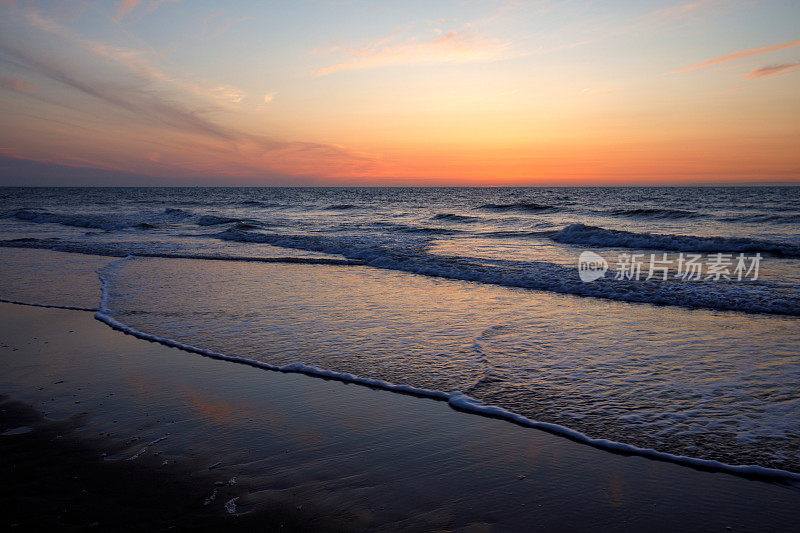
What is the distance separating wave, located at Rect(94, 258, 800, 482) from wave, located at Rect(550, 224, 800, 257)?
16.4m

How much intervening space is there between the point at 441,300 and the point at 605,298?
334cm

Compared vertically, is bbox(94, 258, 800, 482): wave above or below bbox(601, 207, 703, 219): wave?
below

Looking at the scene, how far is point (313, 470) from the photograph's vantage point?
138 inches

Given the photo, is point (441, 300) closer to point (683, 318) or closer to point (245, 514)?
point (683, 318)

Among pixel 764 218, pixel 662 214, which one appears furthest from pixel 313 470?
pixel 662 214

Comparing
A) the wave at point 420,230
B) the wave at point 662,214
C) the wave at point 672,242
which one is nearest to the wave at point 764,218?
the wave at point 662,214

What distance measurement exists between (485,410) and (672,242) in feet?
59.5

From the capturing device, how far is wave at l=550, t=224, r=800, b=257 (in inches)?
690

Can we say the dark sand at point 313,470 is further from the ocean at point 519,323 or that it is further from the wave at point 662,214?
the wave at point 662,214

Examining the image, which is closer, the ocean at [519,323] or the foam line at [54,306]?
the ocean at [519,323]

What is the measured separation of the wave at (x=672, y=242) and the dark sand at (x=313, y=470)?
17054 mm

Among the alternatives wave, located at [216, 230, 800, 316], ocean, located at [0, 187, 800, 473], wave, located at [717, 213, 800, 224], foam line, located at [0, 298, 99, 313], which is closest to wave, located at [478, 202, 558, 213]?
wave, located at [717, 213, 800, 224]

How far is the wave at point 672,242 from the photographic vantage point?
57.5ft

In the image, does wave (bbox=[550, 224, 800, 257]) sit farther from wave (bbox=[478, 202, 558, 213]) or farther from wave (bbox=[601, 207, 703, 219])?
wave (bbox=[478, 202, 558, 213])
